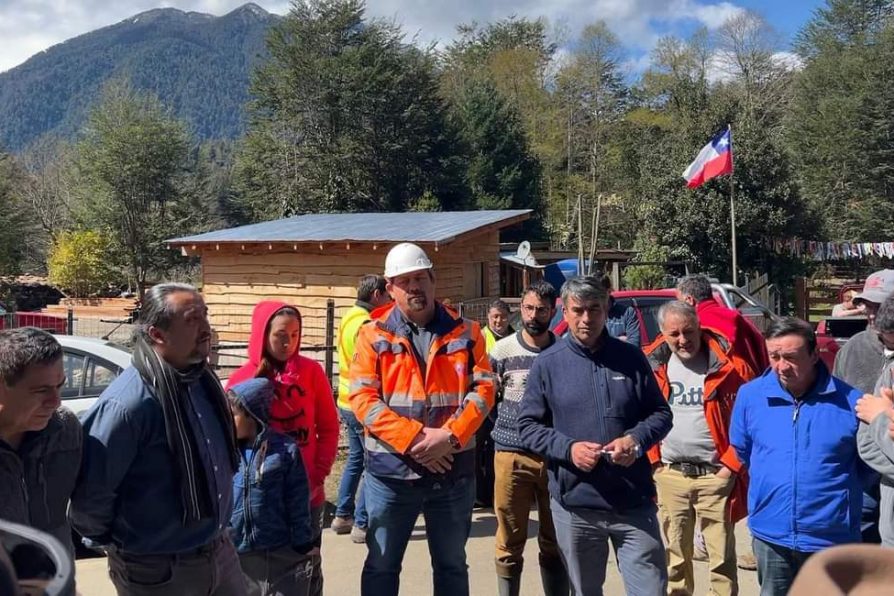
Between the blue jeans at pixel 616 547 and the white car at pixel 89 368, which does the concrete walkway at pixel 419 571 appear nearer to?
the blue jeans at pixel 616 547

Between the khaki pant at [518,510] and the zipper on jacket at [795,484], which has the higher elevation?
the zipper on jacket at [795,484]

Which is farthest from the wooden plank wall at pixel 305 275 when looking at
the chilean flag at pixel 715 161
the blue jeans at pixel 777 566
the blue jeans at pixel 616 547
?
the blue jeans at pixel 777 566

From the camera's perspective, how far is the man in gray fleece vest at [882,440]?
2730mm

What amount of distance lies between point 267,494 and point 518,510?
163 cm

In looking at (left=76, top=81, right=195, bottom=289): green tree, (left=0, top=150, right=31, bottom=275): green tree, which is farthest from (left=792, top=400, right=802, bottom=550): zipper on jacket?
(left=76, top=81, right=195, bottom=289): green tree

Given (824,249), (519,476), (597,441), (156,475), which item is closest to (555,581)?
(519,476)

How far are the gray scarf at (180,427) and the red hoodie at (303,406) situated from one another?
2.83 feet

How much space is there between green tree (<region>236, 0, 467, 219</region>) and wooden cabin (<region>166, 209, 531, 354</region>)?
49.6 feet

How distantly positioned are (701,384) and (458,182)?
2913 centimetres

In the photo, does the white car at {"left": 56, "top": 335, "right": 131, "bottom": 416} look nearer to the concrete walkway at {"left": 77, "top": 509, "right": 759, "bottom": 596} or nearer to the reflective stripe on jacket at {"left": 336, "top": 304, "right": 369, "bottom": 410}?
the concrete walkway at {"left": 77, "top": 509, "right": 759, "bottom": 596}

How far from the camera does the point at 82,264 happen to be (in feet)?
95.6

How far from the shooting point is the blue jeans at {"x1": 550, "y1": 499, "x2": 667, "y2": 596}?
3.18 metres

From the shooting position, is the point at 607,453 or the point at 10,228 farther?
the point at 10,228

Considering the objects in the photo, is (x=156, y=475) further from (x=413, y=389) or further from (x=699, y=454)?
(x=699, y=454)
